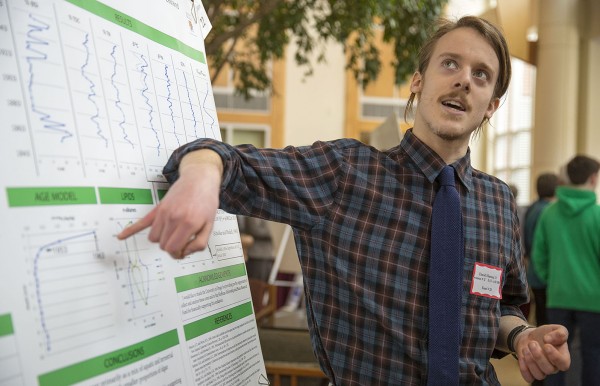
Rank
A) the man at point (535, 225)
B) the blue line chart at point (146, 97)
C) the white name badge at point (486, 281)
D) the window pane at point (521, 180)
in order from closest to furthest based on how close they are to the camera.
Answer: the blue line chart at point (146, 97), the white name badge at point (486, 281), the man at point (535, 225), the window pane at point (521, 180)

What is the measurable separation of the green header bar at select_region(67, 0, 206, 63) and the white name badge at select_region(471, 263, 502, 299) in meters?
0.82

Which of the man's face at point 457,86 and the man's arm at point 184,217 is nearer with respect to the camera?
the man's arm at point 184,217

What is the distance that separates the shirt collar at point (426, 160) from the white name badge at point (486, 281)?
0.67ft

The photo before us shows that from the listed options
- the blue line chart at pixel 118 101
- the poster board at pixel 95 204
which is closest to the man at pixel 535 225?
the poster board at pixel 95 204

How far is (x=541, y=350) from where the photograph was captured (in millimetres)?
1385

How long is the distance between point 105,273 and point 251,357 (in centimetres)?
55

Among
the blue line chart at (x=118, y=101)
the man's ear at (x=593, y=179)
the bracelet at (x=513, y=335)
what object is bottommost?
the bracelet at (x=513, y=335)

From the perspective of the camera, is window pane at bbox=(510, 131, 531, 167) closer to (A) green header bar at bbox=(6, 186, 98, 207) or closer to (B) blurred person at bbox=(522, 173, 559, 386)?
(B) blurred person at bbox=(522, 173, 559, 386)

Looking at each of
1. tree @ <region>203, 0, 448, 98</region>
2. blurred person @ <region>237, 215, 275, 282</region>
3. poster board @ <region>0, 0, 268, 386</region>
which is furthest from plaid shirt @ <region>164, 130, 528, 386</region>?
blurred person @ <region>237, 215, 275, 282</region>

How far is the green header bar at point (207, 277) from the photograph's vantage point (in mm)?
1155

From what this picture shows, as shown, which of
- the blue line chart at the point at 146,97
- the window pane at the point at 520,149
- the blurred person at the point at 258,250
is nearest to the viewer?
the blue line chart at the point at 146,97

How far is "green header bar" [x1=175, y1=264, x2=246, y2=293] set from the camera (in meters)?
1.16

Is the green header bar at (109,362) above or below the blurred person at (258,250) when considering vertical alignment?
above

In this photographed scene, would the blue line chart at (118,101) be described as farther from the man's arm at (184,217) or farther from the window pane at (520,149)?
the window pane at (520,149)
